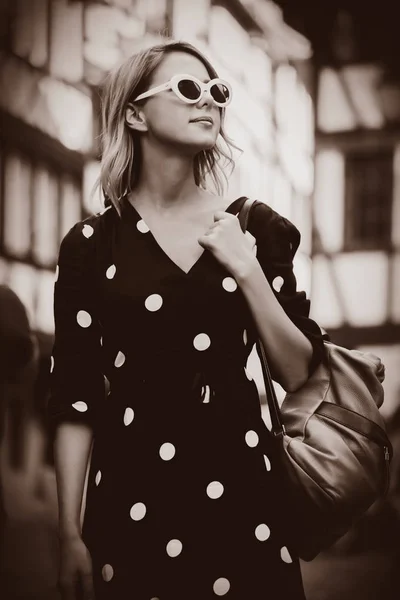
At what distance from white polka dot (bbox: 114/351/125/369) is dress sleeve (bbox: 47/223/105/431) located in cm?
8

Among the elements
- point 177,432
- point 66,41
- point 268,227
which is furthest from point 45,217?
point 177,432

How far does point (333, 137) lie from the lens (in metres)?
3.98

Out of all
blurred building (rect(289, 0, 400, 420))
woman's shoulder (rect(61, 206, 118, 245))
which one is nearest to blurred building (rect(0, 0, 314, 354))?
blurred building (rect(289, 0, 400, 420))

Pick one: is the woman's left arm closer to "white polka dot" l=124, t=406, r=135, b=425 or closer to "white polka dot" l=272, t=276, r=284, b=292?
"white polka dot" l=272, t=276, r=284, b=292

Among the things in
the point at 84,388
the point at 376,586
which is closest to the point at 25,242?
the point at 84,388

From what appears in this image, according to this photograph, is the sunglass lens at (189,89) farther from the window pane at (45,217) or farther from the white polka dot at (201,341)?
the window pane at (45,217)

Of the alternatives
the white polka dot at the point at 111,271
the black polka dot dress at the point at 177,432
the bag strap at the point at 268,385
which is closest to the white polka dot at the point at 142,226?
the black polka dot dress at the point at 177,432

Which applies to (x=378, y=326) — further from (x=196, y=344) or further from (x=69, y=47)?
(x=196, y=344)

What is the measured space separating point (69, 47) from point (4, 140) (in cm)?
49

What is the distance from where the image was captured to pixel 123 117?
1744mm

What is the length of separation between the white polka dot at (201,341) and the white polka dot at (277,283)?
Result: 208mm

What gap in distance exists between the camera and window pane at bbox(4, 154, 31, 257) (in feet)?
10.3

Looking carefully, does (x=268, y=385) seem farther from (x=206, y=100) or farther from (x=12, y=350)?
(x=12, y=350)

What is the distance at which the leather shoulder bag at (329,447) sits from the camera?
64.9 inches
